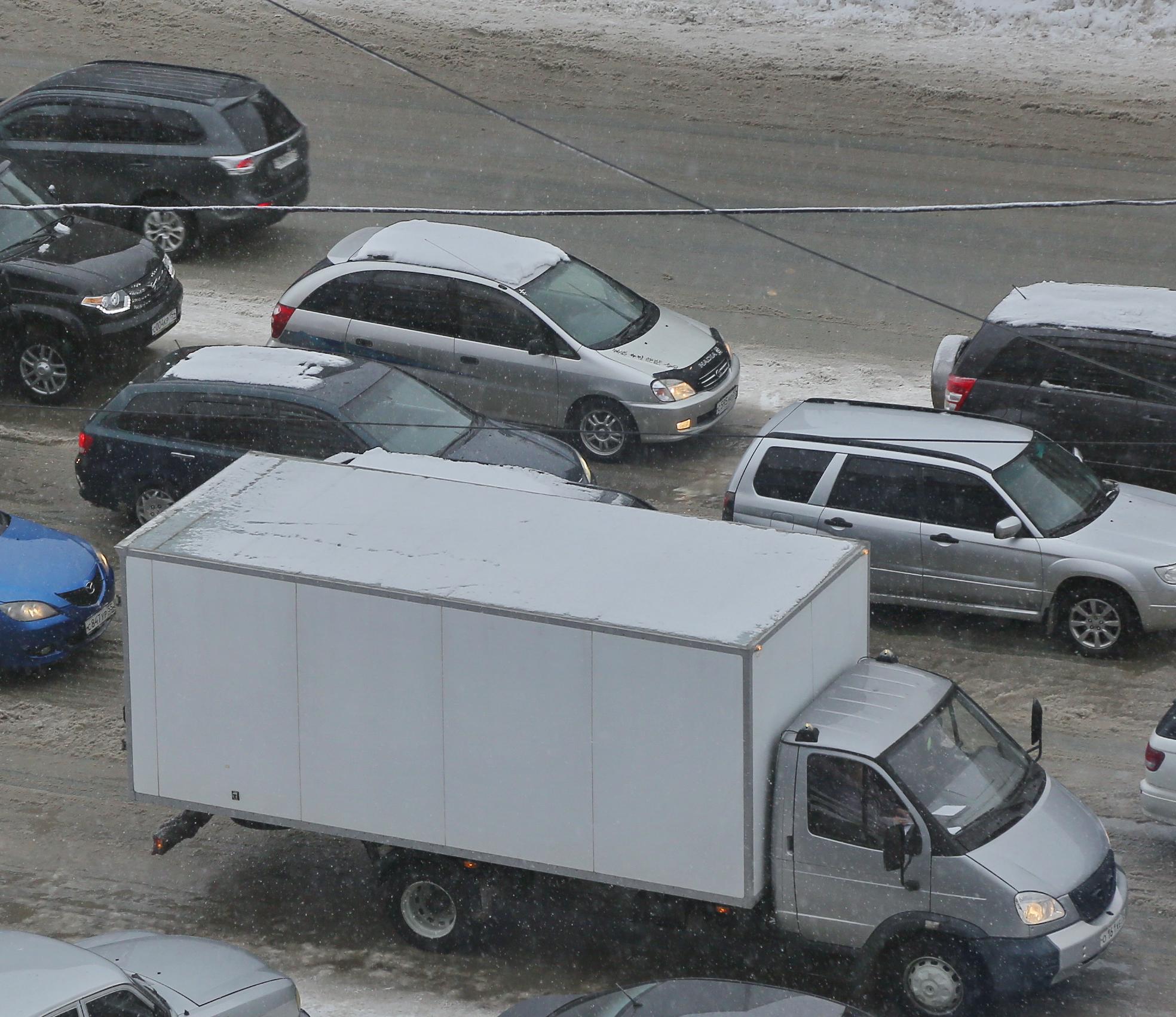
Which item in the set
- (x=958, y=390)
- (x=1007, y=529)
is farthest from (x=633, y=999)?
(x=958, y=390)

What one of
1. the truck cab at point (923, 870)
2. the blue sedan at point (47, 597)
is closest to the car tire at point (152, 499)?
the blue sedan at point (47, 597)

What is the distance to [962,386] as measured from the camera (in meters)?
15.3

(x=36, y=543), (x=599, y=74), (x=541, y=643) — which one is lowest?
(x=36, y=543)

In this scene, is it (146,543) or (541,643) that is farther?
(146,543)

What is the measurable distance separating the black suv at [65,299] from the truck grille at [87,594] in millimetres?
4421

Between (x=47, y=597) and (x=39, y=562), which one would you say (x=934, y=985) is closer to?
(x=47, y=597)

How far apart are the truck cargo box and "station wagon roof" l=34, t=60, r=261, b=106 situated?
35.9 feet

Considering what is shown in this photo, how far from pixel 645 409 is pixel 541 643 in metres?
7.05

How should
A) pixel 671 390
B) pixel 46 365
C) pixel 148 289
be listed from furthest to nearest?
pixel 148 289 → pixel 46 365 → pixel 671 390

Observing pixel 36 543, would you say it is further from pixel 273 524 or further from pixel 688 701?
pixel 688 701

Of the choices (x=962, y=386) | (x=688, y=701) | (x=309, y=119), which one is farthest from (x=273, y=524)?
(x=309, y=119)

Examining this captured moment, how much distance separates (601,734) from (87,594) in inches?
224

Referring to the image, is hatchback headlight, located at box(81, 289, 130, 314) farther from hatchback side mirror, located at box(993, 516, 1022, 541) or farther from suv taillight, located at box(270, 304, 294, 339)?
hatchback side mirror, located at box(993, 516, 1022, 541)

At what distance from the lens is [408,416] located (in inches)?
579
